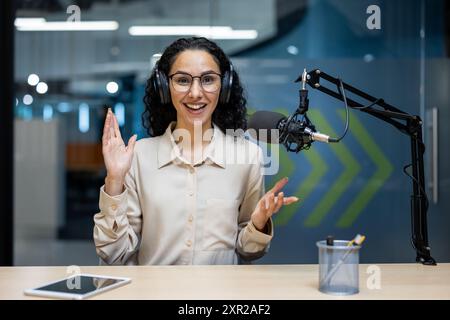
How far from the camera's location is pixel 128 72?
3078 mm

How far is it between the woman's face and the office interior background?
843mm

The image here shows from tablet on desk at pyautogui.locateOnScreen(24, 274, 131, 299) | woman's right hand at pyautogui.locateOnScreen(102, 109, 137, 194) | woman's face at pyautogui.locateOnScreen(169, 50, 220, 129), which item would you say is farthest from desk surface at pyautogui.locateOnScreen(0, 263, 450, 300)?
woman's face at pyautogui.locateOnScreen(169, 50, 220, 129)

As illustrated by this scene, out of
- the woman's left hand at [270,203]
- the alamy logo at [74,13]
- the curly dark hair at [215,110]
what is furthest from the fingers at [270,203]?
the alamy logo at [74,13]

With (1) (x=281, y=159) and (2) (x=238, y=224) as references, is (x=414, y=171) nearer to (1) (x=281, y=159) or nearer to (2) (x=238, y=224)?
(2) (x=238, y=224)

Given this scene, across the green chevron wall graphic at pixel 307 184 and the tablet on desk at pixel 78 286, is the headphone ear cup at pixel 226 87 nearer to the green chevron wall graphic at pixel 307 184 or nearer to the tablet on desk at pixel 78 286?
the tablet on desk at pixel 78 286

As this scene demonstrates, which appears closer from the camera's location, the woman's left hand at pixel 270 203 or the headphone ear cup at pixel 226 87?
the woman's left hand at pixel 270 203

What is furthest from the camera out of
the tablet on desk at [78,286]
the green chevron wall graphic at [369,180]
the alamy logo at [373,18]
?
the alamy logo at [373,18]

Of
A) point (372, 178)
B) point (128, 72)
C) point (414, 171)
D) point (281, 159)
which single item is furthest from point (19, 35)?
point (414, 171)

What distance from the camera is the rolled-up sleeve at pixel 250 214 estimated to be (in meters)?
1.67

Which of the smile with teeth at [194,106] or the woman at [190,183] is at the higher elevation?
the smile with teeth at [194,106]

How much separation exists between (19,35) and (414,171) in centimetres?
257

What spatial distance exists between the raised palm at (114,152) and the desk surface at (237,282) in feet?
0.97

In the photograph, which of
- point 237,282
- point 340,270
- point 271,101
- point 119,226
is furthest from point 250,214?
point 271,101

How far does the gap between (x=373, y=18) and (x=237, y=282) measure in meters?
2.18
